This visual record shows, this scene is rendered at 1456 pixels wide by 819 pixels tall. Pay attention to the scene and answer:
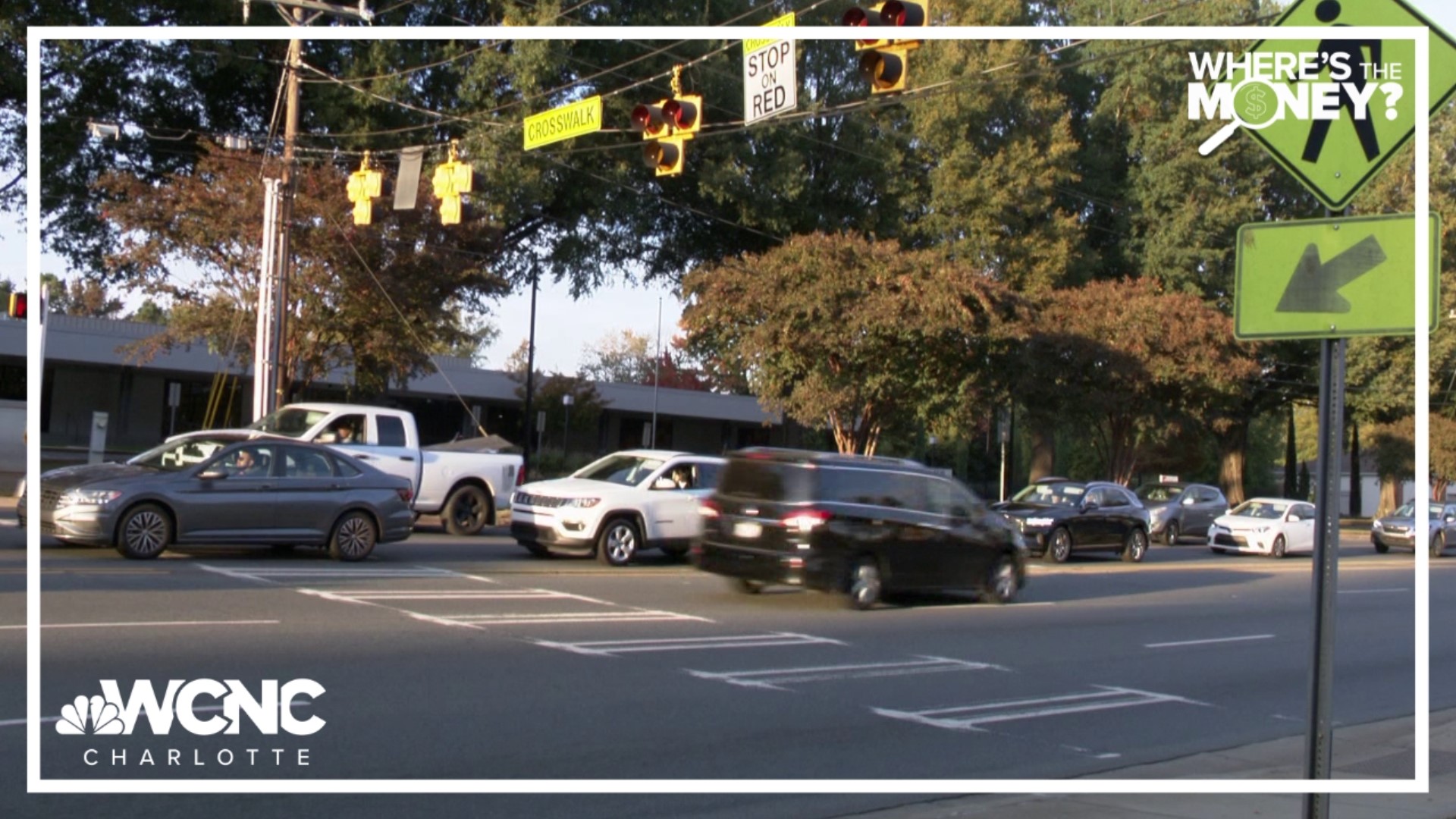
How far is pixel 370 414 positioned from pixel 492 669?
12039 mm

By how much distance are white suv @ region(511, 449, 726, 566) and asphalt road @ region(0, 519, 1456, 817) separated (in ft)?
2.24

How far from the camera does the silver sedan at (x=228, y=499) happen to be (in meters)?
16.2

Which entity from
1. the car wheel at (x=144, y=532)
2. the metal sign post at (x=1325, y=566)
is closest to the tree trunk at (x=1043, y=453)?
the car wheel at (x=144, y=532)

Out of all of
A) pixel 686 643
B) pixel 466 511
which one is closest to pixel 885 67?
pixel 686 643

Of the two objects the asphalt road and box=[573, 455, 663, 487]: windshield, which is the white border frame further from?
box=[573, 455, 663, 487]: windshield

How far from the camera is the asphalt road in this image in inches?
312

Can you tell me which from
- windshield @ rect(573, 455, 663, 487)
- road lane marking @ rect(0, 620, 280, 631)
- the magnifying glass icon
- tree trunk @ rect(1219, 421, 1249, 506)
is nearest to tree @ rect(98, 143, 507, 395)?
windshield @ rect(573, 455, 663, 487)

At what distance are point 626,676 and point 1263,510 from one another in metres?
27.1

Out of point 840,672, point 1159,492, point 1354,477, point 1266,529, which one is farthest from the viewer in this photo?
point 1354,477

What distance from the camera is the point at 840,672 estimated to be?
38.9ft

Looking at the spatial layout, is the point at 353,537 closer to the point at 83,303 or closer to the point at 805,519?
the point at 805,519

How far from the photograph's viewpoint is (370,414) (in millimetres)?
22031

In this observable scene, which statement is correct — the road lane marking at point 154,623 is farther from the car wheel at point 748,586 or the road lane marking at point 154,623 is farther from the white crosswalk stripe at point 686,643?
the car wheel at point 748,586

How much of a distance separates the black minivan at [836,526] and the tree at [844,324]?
14202 millimetres
